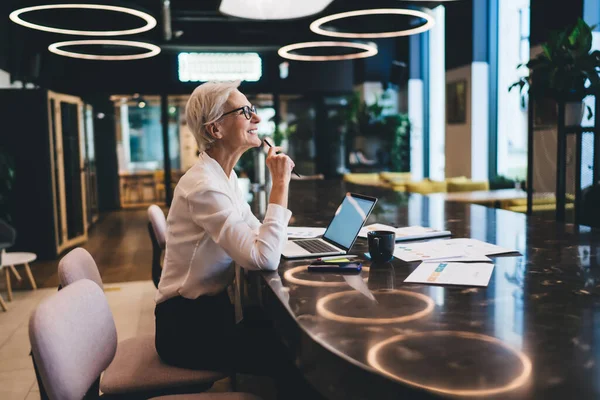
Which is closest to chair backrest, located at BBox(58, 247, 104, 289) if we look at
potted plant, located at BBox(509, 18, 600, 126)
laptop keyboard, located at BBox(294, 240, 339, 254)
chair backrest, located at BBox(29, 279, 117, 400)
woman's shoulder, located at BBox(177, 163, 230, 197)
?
chair backrest, located at BBox(29, 279, 117, 400)

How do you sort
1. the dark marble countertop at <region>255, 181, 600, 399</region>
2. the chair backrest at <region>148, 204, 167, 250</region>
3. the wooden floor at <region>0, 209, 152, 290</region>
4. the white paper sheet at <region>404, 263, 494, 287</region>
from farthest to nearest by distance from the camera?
1. the wooden floor at <region>0, 209, 152, 290</region>
2. the chair backrest at <region>148, 204, 167, 250</region>
3. the white paper sheet at <region>404, 263, 494, 287</region>
4. the dark marble countertop at <region>255, 181, 600, 399</region>

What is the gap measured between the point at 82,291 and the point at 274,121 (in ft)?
27.1

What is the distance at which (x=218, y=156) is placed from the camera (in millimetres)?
1981

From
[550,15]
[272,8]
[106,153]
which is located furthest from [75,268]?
[106,153]

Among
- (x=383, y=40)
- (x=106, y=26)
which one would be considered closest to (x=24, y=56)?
(x=106, y=26)

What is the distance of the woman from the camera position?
1.68 m

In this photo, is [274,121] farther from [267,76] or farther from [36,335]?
[36,335]

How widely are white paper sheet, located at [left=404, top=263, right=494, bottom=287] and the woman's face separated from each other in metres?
0.78

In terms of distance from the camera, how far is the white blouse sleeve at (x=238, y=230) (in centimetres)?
166

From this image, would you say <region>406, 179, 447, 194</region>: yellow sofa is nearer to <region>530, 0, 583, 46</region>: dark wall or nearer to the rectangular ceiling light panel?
<region>530, 0, 583, 46</region>: dark wall

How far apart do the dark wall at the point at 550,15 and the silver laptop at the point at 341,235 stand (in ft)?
16.9

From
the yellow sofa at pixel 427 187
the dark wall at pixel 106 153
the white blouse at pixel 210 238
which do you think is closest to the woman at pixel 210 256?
the white blouse at pixel 210 238

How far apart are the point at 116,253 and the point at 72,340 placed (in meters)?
5.64

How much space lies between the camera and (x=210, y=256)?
179 cm
